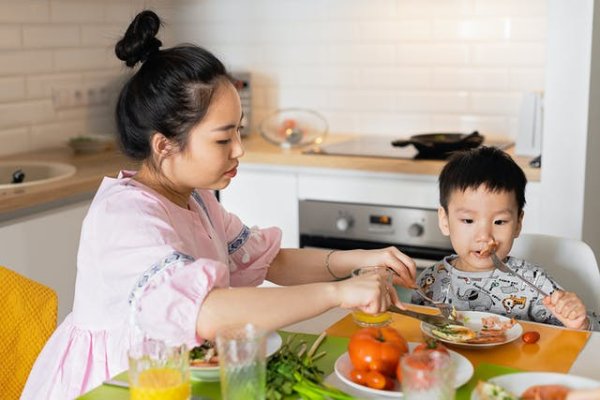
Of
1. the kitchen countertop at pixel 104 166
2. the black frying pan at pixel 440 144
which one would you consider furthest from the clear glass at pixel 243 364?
the black frying pan at pixel 440 144

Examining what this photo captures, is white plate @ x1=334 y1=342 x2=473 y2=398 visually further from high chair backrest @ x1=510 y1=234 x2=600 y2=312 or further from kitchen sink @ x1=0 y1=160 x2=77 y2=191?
kitchen sink @ x1=0 y1=160 x2=77 y2=191

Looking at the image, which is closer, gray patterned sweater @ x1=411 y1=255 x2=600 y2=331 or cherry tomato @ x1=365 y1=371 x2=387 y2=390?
cherry tomato @ x1=365 y1=371 x2=387 y2=390

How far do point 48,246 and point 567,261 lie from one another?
1.60 meters

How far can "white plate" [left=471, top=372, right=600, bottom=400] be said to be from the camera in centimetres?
155

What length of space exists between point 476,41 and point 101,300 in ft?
7.26

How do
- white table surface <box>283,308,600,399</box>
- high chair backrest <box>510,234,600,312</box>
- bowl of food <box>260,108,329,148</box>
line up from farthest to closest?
bowl of food <box>260,108,329,148</box>
high chair backrest <box>510,234,600,312</box>
white table surface <box>283,308,600,399</box>

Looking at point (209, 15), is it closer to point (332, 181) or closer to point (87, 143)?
point (87, 143)

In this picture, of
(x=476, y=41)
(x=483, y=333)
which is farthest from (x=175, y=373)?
(x=476, y=41)

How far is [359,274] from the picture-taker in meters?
1.80

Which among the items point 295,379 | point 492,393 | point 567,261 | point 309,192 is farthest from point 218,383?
point 309,192

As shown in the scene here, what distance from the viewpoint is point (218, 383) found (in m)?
1.65

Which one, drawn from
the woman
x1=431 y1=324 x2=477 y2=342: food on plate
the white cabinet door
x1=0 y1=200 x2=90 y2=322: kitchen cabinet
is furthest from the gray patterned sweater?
x1=0 y1=200 x2=90 y2=322: kitchen cabinet

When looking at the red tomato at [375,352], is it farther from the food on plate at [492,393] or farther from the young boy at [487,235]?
the young boy at [487,235]

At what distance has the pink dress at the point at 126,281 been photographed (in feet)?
5.43
